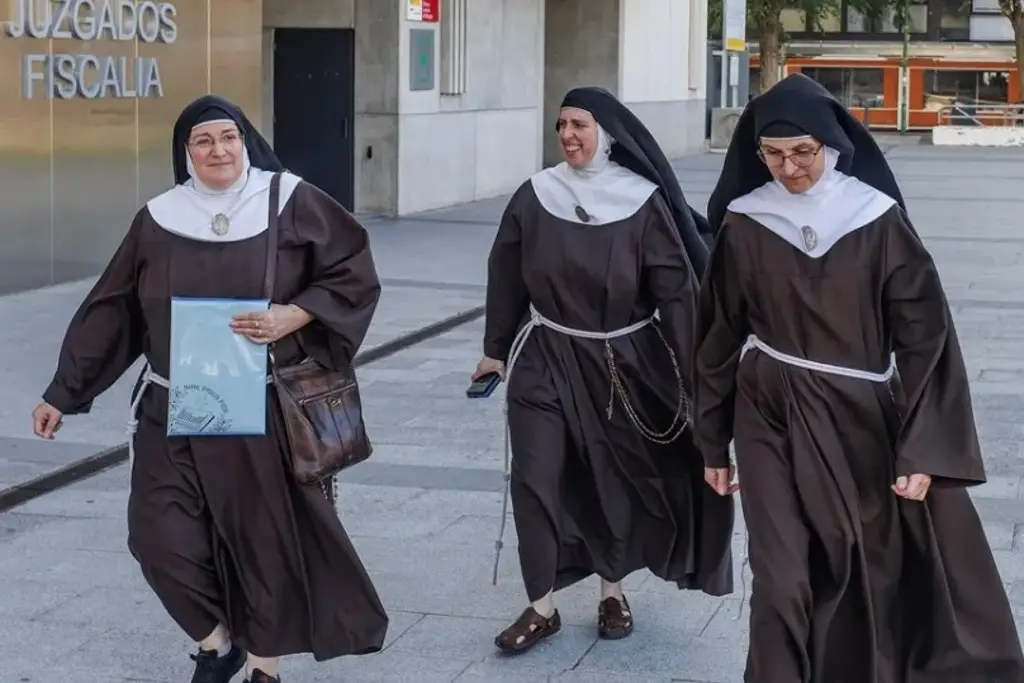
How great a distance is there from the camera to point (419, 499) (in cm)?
759

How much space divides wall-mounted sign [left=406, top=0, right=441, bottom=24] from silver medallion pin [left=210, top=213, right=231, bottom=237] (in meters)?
16.1

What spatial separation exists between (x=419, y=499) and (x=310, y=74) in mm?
13616

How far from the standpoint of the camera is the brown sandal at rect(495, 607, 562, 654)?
545 cm

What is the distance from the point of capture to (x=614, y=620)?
5.65 meters

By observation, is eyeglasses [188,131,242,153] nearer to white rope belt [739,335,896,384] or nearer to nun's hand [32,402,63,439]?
nun's hand [32,402,63,439]

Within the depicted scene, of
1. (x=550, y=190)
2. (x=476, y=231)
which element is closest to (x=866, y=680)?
(x=550, y=190)

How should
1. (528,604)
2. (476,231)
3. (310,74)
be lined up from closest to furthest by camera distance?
(528,604)
(476,231)
(310,74)

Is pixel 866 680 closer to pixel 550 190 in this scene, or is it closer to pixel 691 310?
pixel 691 310

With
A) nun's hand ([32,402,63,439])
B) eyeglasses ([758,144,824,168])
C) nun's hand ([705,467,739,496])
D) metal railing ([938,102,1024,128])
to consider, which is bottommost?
nun's hand ([705,467,739,496])

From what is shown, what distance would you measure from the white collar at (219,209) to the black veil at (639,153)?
114 cm

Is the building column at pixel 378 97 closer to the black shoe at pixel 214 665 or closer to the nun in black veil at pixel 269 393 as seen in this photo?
the nun in black veil at pixel 269 393

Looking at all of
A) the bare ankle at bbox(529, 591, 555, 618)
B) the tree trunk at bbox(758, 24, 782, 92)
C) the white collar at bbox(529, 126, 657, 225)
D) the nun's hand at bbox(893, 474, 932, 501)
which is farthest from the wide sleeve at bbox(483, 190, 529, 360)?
the tree trunk at bbox(758, 24, 782, 92)

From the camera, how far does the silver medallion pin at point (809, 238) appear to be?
4.40m

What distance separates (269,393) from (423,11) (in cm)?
1667
